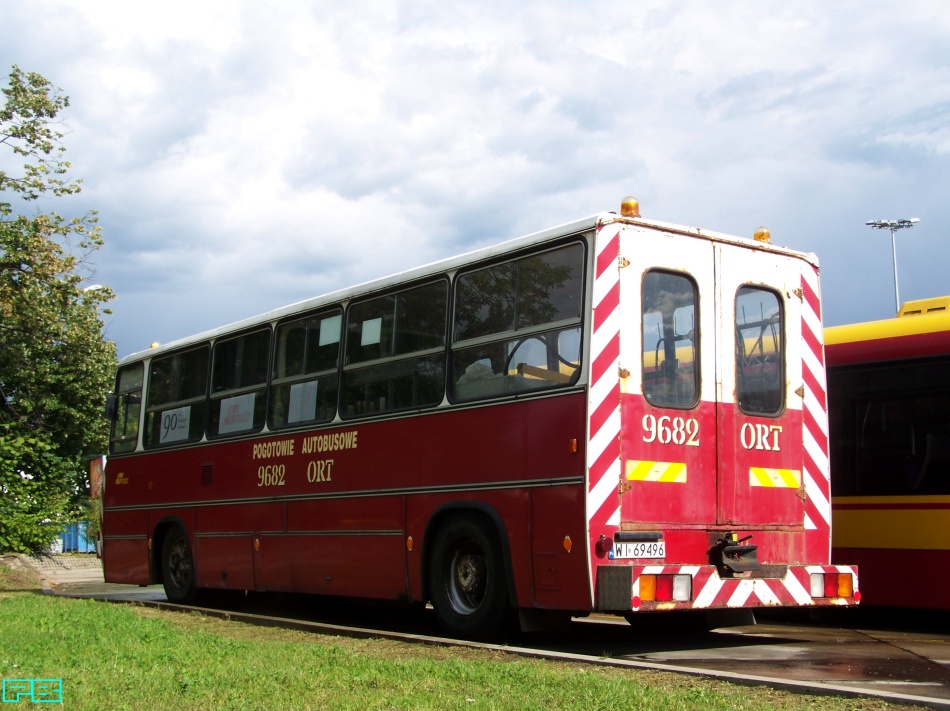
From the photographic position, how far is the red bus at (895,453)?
419 inches

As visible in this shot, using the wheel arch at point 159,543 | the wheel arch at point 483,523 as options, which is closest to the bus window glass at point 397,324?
A: the wheel arch at point 483,523

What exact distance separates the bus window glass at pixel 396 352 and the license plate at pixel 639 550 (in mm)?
2331

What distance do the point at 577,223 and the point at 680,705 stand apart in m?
4.11

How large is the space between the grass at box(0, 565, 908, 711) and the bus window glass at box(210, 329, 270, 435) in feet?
12.8

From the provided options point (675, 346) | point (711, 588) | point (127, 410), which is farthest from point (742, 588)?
point (127, 410)

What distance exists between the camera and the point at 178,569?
14.6 m

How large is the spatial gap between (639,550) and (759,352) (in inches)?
84.6

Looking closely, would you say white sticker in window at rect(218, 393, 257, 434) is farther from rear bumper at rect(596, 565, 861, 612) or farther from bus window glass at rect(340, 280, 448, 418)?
rear bumper at rect(596, 565, 861, 612)

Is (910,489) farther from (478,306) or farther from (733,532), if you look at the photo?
(478,306)

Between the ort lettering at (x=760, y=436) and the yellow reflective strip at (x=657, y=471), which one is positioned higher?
the ort lettering at (x=760, y=436)

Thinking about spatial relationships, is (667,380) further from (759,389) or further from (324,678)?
(324,678)

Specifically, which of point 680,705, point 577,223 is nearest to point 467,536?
point 577,223

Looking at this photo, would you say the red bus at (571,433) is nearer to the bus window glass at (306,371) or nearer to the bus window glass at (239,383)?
the bus window glass at (306,371)

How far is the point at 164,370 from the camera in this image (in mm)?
15133
